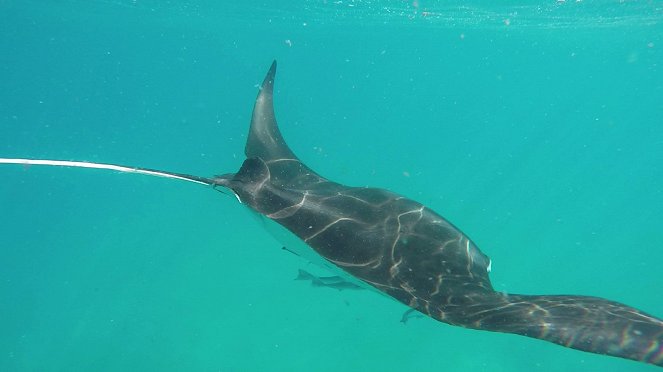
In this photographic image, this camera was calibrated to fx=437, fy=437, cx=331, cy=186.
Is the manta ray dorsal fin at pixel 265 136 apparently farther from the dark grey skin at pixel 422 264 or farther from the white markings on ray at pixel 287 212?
the white markings on ray at pixel 287 212

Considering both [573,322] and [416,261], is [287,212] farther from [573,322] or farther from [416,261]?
[573,322]

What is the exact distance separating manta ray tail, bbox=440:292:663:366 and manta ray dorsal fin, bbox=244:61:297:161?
4.02 m

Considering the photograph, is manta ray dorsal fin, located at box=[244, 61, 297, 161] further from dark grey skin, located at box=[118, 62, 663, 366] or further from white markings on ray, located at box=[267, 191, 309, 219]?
white markings on ray, located at box=[267, 191, 309, 219]

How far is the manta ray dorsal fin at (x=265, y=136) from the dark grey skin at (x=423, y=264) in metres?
0.74

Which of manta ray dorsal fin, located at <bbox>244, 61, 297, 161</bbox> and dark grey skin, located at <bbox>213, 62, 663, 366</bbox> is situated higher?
manta ray dorsal fin, located at <bbox>244, 61, 297, 161</bbox>

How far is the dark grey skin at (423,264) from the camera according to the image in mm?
2861

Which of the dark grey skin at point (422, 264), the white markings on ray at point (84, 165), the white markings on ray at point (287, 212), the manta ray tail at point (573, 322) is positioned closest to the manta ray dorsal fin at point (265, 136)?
the dark grey skin at point (422, 264)

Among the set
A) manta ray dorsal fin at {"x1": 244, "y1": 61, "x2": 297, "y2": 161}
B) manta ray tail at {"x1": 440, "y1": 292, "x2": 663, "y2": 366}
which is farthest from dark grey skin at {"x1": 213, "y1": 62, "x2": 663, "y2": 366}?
manta ray dorsal fin at {"x1": 244, "y1": 61, "x2": 297, "y2": 161}

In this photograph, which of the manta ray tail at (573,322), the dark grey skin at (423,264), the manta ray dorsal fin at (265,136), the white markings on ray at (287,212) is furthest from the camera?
the manta ray dorsal fin at (265,136)

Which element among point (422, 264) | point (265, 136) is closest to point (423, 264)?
point (422, 264)

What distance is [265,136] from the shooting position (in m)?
7.10

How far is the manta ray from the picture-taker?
2.88 meters

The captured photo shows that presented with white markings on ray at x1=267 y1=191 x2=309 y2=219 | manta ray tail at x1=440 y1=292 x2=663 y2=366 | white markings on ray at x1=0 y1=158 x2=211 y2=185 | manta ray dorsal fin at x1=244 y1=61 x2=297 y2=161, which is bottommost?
manta ray tail at x1=440 y1=292 x2=663 y2=366

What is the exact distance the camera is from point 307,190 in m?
5.77
